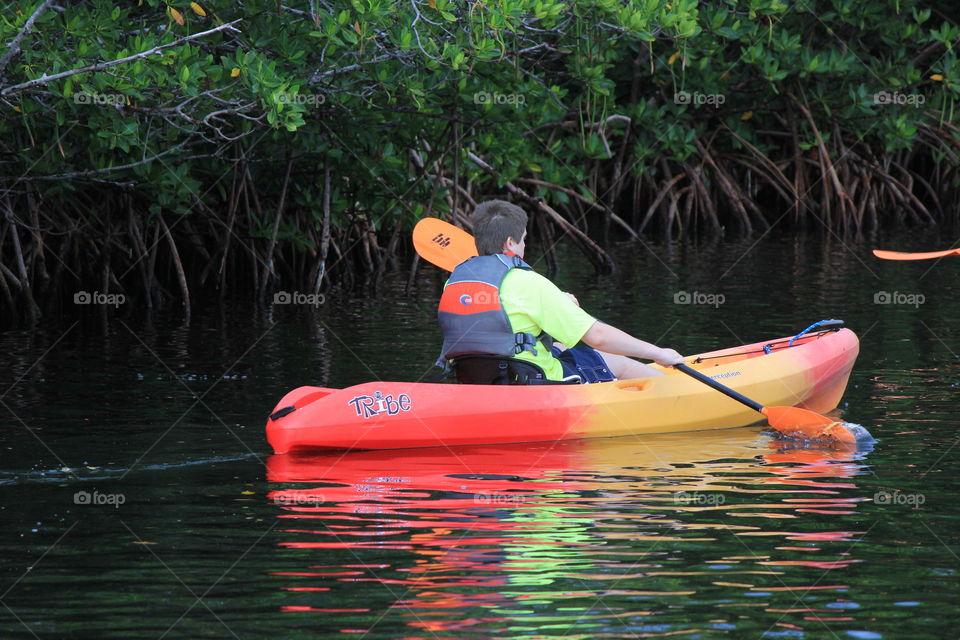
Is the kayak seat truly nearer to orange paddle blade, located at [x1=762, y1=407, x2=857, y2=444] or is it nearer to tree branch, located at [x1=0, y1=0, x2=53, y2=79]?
orange paddle blade, located at [x1=762, y1=407, x2=857, y2=444]

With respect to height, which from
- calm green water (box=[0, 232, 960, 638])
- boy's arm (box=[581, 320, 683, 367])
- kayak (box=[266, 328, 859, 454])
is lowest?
calm green water (box=[0, 232, 960, 638])

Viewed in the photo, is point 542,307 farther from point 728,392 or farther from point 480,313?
point 728,392

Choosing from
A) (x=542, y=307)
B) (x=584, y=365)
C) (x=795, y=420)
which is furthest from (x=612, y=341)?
(x=795, y=420)

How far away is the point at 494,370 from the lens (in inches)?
254

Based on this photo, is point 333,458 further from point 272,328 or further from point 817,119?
point 817,119

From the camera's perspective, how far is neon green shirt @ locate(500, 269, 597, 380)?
624 centimetres

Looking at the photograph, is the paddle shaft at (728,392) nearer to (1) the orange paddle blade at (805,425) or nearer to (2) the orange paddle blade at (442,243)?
(1) the orange paddle blade at (805,425)

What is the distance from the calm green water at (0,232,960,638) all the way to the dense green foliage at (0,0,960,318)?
1.72 meters

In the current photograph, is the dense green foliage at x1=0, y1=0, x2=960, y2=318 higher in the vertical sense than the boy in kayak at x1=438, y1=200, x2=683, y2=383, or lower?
higher

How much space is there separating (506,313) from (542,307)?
161 millimetres

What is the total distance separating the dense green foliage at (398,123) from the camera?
27.3ft

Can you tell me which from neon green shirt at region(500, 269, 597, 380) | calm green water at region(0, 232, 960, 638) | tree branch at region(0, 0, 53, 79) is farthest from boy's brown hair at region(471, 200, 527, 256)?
tree branch at region(0, 0, 53, 79)

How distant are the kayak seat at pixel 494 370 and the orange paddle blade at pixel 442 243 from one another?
1342 millimetres

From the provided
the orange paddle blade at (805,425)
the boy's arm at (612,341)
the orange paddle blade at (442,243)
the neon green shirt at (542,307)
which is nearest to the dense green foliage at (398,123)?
the orange paddle blade at (442,243)
